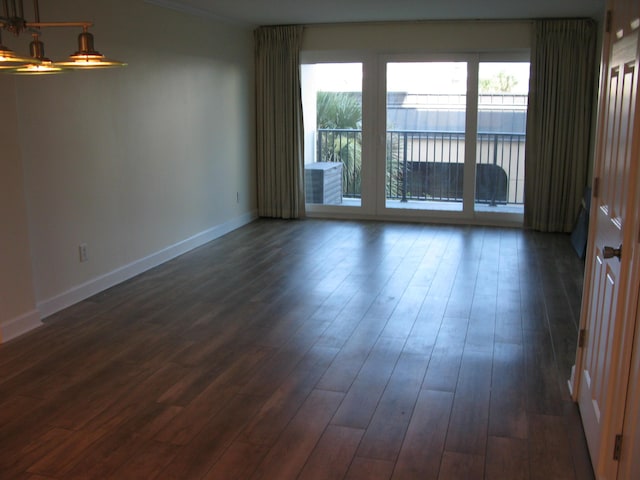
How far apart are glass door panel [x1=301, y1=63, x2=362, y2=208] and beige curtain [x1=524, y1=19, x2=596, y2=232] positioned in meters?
2.01

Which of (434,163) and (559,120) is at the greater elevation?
(559,120)

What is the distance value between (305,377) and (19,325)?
191cm

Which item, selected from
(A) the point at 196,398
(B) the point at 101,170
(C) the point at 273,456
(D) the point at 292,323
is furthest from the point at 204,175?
(C) the point at 273,456

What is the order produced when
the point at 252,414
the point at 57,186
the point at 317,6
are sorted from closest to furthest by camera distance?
1. the point at 252,414
2. the point at 57,186
3. the point at 317,6

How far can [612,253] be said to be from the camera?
226 cm

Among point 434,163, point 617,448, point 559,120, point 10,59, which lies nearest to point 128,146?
point 10,59

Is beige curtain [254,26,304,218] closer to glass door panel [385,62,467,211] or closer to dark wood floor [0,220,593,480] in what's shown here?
glass door panel [385,62,467,211]

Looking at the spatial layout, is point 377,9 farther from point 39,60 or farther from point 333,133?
point 39,60

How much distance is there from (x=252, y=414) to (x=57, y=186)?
→ 2.37 metres

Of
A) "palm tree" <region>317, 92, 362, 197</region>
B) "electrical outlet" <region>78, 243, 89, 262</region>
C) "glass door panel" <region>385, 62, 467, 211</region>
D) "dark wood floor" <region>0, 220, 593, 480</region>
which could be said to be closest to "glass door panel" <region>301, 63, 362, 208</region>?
"palm tree" <region>317, 92, 362, 197</region>

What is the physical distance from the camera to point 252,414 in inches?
115

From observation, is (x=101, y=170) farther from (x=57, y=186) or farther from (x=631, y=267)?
(x=631, y=267)

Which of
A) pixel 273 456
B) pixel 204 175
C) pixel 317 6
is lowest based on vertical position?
pixel 273 456

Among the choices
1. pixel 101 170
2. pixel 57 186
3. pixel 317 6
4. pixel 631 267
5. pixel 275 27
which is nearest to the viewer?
pixel 631 267
